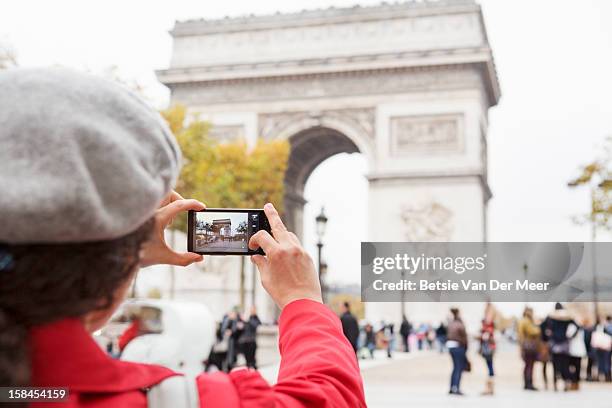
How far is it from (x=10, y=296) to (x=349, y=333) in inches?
522

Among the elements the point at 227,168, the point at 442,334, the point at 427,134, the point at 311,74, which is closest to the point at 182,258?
the point at 442,334

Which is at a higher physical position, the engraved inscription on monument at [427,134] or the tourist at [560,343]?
the engraved inscription on monument at [427,134]

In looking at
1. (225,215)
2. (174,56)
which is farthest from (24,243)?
(174,56)

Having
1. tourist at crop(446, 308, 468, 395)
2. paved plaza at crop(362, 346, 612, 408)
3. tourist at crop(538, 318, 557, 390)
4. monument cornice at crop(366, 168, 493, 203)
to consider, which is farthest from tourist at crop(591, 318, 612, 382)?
monument cornice at crop(366, 168, 493, 203)

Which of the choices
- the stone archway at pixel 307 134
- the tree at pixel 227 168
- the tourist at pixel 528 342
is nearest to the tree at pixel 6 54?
the tree at pixel 227 168

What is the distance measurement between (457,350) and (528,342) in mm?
1656

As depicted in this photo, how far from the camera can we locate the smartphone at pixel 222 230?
1.65 meters

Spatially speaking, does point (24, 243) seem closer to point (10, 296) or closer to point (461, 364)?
point (10, 296)

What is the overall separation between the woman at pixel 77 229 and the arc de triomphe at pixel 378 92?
29613 millimetres

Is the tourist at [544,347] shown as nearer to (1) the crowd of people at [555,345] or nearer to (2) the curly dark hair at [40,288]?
(1) the crowd of people at [555,345]

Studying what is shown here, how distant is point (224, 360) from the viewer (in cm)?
1545

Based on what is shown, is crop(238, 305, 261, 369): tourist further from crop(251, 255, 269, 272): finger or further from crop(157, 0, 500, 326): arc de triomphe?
crop(157, 0, 500, 326): arc de triomphe

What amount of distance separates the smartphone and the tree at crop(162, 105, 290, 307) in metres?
25.6

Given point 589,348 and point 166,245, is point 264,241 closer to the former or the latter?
point 166,245
